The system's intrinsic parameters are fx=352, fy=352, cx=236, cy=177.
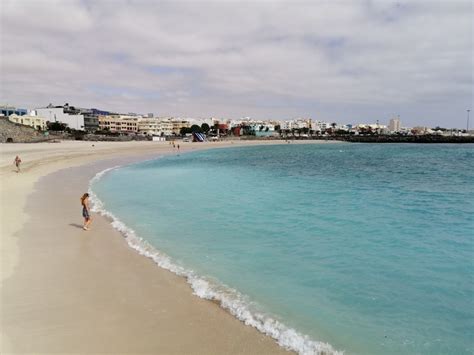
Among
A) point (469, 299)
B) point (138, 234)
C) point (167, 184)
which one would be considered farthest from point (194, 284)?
point (167, 184)

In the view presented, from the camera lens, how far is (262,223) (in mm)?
12727

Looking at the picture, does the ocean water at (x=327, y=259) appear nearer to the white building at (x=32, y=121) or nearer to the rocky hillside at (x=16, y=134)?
the rocky hillside at (x=16, y=134)

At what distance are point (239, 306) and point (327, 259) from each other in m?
3.47

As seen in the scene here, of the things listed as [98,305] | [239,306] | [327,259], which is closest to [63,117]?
[327,259]

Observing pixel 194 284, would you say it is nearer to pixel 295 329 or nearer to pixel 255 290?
pixel 255 290

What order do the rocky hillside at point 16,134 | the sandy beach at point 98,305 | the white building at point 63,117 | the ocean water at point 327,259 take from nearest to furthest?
the sandy beach at point 98,305
the ocean water at point 327,259
the rocky hillside at point 16,134
the white building at point 63,117

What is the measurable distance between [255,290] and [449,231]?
27.2 feet

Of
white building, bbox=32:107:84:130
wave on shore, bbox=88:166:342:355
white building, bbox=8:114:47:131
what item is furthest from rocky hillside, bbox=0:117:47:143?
wave on shore, bbox=88:166:342:355

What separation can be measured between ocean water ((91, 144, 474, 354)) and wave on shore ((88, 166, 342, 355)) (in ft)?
0.07

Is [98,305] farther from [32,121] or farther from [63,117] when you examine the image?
[63,117]

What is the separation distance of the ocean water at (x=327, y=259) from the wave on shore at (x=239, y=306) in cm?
2

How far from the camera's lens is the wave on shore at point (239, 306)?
5.14m

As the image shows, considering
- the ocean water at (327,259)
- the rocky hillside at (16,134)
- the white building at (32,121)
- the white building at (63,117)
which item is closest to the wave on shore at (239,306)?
the ocean water at (327,259)

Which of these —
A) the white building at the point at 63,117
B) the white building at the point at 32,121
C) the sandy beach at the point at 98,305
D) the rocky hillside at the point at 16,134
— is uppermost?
the white building at the point at 63,117
